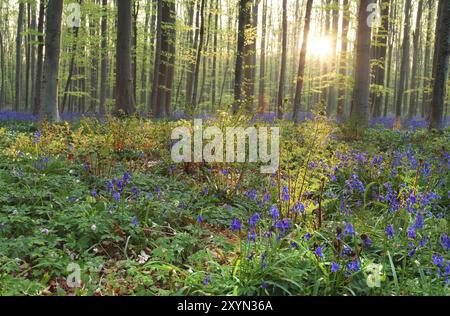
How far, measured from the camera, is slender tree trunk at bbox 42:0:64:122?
27.6ft

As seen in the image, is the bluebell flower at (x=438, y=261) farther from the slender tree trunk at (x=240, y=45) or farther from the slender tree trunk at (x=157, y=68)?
the slender tree trunk at (x=157, y=68)

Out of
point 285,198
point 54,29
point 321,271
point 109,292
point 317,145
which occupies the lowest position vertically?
point 109,292

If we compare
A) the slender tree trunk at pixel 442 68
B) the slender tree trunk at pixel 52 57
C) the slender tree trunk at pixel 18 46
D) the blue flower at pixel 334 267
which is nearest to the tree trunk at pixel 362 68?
the slender tree trunk at pixel 442 68

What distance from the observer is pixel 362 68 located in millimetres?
10469

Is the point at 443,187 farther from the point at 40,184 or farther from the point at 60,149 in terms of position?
the point at 60,149

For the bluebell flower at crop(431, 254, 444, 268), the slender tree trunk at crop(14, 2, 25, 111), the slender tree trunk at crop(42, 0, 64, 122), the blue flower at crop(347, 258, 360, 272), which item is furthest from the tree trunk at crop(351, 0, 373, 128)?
the slender tree trunk at crop(14, 2, 25, 111)

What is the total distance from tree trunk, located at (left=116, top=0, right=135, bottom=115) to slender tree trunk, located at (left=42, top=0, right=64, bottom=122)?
6.12ft

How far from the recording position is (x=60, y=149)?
606 centimetres

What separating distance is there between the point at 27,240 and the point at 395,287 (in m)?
2.76

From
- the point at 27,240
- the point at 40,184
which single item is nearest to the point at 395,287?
the point at 27,240
